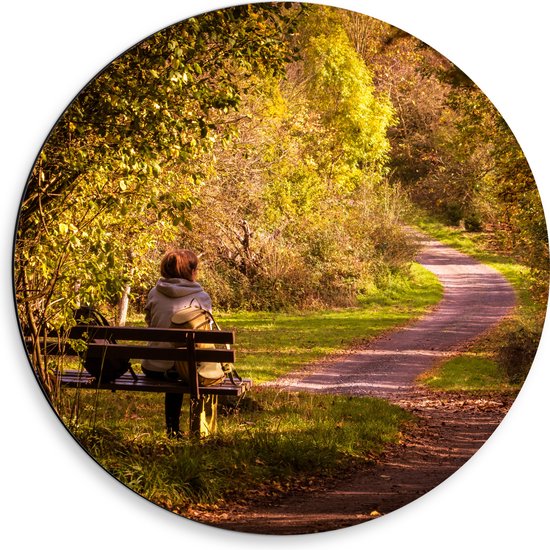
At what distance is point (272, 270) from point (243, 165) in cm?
48

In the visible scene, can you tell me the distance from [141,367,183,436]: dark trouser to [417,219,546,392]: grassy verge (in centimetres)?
110

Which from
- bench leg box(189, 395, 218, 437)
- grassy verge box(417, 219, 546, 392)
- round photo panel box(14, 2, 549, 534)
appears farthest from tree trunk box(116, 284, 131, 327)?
grassy verge box(417, 219, 546, 392)

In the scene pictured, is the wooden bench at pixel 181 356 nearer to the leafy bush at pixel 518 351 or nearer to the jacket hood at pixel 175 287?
the jacket hood at pixel 175 287

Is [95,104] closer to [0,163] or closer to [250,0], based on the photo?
[0,163]

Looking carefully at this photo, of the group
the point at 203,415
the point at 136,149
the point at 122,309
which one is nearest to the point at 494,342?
the point at 203,415

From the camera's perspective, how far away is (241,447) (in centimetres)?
358

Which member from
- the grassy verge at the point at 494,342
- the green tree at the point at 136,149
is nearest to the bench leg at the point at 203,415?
the green tree at the point at 136,149

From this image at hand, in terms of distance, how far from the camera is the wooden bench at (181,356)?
351 centimetres

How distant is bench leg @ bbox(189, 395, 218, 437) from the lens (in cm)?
354

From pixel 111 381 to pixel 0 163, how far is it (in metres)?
1.10

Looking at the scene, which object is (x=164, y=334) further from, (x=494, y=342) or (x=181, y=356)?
(x=494, y=342)

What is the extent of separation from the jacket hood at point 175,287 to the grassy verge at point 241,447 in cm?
53

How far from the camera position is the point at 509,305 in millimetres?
3656

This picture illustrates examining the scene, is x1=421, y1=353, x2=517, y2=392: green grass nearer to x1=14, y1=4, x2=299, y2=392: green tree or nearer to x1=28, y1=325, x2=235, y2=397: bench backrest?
x1=28, y1=325, x2=235, y2=397: bench backrest
